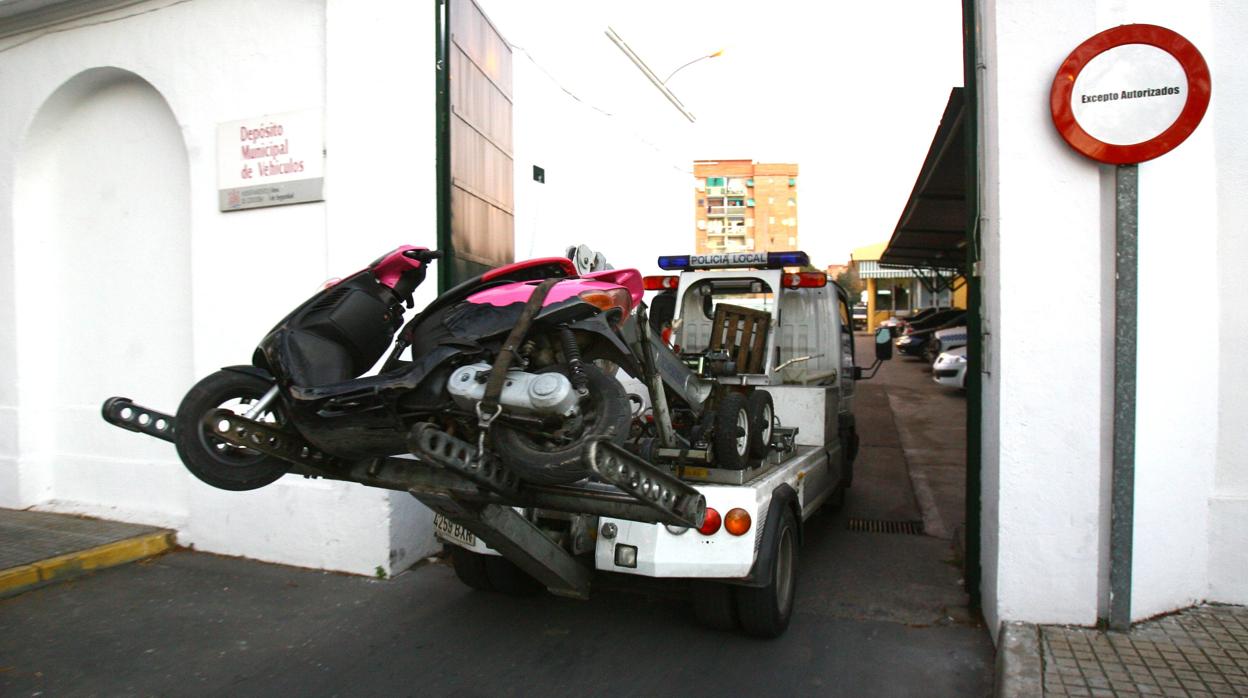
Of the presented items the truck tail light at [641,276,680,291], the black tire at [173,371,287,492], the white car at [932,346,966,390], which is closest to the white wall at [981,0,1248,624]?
the truck tail light at [641,276,680,291]

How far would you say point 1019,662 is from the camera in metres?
3.51

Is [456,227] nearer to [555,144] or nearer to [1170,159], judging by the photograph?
[555,144]

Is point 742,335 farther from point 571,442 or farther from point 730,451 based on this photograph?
point 571,442

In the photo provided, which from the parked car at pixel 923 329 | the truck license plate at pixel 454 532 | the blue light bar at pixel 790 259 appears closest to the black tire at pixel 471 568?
the truck license plate at pixel 454 532

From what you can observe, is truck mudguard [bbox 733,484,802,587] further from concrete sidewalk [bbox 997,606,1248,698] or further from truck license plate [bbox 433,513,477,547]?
truck license plate [bbox 433,513,477,547]

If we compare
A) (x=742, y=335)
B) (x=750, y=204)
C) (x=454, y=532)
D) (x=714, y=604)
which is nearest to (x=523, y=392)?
(x=454, y=532)

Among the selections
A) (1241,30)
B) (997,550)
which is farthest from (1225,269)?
(997,550)

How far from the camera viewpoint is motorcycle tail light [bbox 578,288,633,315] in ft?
10.2

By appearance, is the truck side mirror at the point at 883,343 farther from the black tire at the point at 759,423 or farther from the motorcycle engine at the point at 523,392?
the motorcycle engine at the point at 523,392

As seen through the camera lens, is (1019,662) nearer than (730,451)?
Result: Yes

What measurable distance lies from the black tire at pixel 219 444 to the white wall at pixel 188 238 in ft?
6.47

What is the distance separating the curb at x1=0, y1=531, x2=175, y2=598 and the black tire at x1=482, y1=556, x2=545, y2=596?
2.83 m

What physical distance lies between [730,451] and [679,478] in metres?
0.31

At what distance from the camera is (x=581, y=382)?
294 cm
